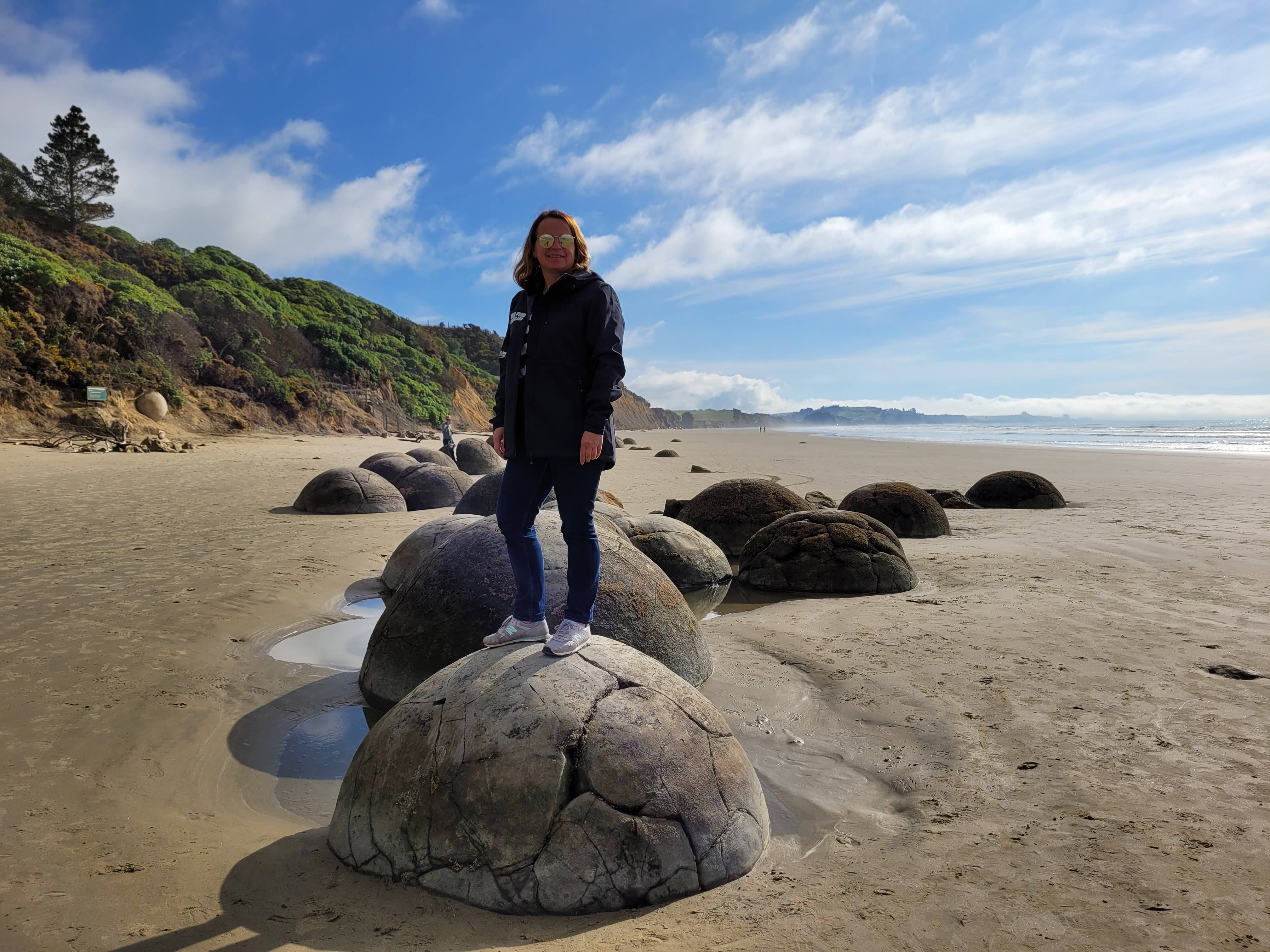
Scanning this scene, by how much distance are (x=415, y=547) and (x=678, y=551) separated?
2658mm

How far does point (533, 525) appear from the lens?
3.55 m

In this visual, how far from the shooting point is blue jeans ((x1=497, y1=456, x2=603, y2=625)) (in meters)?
3.29

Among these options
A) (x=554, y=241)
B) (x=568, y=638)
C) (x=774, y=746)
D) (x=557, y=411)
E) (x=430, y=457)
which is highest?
(x=554, y=241)

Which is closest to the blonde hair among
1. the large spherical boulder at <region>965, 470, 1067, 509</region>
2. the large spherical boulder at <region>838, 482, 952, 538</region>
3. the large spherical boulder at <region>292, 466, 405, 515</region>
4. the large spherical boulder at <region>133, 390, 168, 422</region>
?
the large spherical boulder at <region>838, 482, 952, 538</region>

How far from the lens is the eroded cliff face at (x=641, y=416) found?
11294cm

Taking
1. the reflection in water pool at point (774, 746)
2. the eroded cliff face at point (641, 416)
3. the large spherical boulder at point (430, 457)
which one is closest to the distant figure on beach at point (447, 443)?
the large spherical boulder at point (430, 457)

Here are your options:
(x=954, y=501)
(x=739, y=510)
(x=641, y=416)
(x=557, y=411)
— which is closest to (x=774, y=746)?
(x=557, y=411)

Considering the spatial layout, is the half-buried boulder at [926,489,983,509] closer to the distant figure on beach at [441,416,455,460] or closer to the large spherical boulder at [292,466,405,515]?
the large spherical boulder at [292,466,405,515]

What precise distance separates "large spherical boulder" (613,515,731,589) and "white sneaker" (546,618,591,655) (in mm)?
4499

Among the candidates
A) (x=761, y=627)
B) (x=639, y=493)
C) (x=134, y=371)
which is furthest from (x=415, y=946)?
(x=134, y=371)

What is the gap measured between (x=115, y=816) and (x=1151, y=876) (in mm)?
4055

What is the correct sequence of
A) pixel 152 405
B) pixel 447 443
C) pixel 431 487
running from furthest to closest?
pixel 152 405
pixel 447 443
pixel 431 487

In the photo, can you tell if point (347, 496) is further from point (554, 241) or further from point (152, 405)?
point (152, 405)

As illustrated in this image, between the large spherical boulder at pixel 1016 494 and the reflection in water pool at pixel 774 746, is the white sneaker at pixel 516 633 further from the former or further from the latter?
the large spherical boulder at pixel 1016 494
